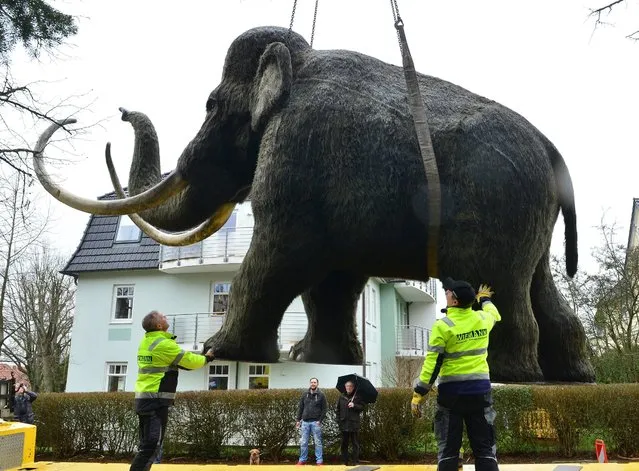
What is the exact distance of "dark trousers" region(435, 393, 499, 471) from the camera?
3.17 metres

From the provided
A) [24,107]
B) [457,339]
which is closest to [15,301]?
[24,107]

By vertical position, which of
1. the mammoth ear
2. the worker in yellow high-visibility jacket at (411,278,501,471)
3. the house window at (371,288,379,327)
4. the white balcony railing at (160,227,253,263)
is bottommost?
the worker in yellow high-visibility jacket at (411,278,501,471)

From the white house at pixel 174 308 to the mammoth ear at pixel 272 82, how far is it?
14.5m

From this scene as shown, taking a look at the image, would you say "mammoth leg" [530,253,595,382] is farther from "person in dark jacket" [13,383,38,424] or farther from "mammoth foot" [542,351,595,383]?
"person in dark jacket" [13,383,38,424]

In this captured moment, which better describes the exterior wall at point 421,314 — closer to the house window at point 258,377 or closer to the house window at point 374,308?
the house window at point 374,308

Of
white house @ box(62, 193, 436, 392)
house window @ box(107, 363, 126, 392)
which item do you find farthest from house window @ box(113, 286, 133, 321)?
house window @ box(107, 363, 126, 392)

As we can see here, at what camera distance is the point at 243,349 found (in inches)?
146

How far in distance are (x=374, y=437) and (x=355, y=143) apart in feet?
29.1

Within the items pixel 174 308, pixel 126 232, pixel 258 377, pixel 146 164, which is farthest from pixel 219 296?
pixel 146 164

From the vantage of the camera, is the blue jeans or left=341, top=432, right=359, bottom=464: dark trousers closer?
left=341, top=432, right=359, bottom=464: dark trousers

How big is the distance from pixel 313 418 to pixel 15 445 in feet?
17.5

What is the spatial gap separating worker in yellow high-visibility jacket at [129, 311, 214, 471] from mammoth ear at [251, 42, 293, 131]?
1543mm

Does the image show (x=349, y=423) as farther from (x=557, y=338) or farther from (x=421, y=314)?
(x=421, y=314)

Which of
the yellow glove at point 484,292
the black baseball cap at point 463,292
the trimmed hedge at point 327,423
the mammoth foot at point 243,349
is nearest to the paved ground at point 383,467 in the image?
the mammoth foot at point 243,349
